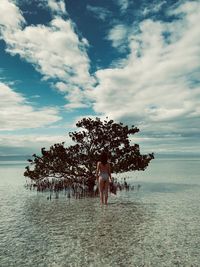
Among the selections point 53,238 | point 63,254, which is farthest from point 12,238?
point 63,254

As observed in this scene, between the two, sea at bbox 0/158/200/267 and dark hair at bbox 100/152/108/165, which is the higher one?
dark hair at bbox 100/152/108/165

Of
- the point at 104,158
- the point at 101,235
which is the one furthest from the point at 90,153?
the point at 101,235

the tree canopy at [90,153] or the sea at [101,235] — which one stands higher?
the tree canopy at [90,153]

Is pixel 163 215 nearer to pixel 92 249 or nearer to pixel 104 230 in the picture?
pixel 104 230

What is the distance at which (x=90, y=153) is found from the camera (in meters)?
22.5

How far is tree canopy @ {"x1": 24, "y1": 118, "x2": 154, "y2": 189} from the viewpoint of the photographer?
72.8 ft

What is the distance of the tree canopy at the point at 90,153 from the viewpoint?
72.8ft

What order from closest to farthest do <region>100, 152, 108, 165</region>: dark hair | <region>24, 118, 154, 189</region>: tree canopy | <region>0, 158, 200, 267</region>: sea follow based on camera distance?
<region>0, 158, 200, 267</region>: sea
<region>100, 152, 108, 165</region>: dark hair
<region>24, 118, 154, 189</region>: tree canopy

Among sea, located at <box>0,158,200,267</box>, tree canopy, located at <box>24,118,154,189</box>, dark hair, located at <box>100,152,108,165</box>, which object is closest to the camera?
sea, located at <box>0,158,200,267</box>

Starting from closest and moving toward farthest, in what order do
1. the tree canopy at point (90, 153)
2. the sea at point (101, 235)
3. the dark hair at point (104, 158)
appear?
the sea at point (101, 235)
the dark hair at point (104, 158)
the tree canopy at point (90, 153)

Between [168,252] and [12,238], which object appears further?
[12,238]

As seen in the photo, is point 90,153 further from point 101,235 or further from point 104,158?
point 101,235

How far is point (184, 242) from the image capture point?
940 cm

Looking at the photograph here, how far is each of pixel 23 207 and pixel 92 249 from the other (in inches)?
344
